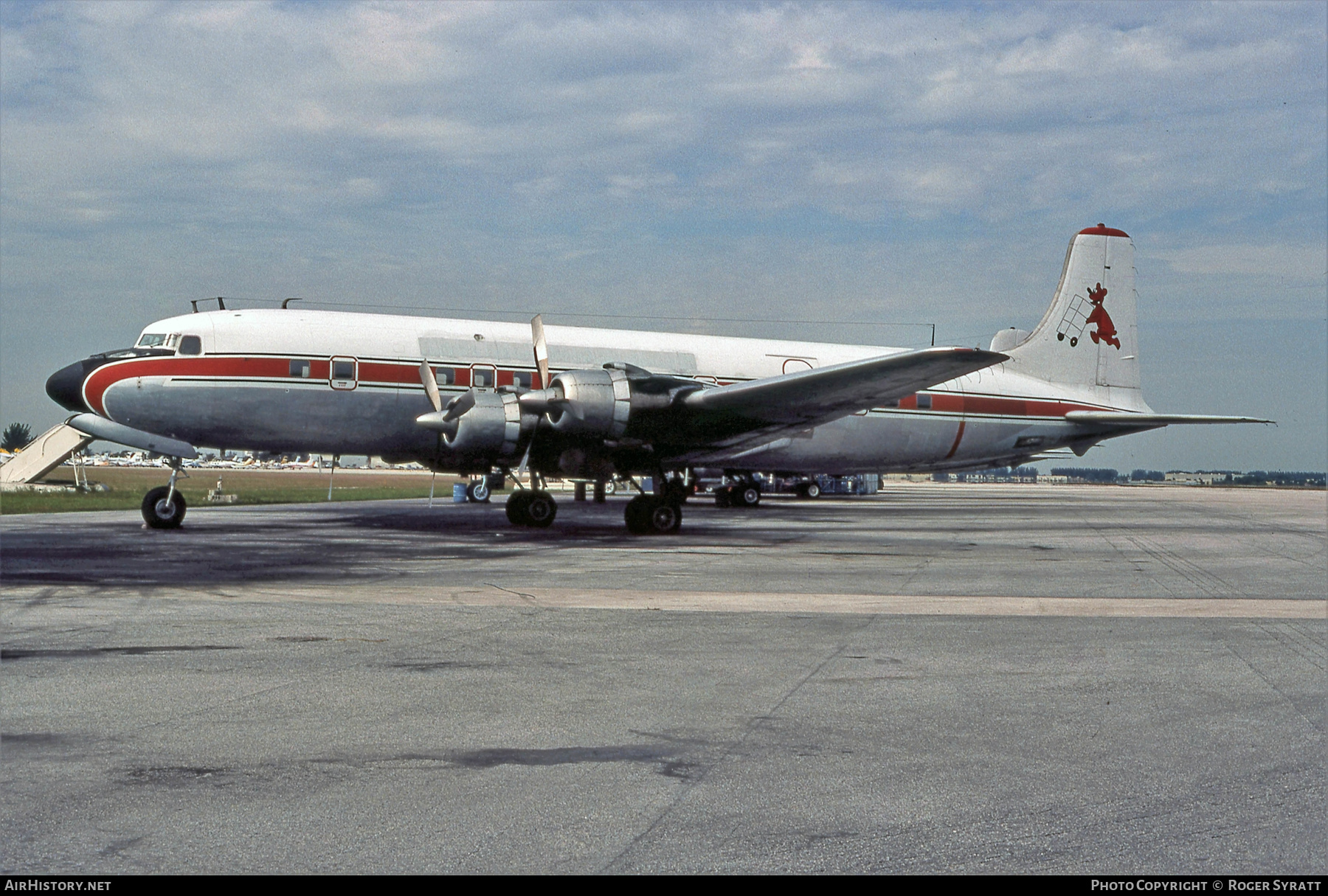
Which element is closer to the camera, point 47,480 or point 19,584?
point 19,584

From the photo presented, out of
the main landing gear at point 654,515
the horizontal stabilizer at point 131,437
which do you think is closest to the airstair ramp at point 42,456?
the horizontal stabilizer at point 131,437

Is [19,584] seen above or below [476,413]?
below

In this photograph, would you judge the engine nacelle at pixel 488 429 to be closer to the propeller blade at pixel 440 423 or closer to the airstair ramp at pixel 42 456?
the propeller blade at pixel 440 423

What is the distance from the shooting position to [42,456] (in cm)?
4356

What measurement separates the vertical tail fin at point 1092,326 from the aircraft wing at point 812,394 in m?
12.0

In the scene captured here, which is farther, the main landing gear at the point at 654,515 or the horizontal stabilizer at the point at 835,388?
the main landing gear at the point at 654,515

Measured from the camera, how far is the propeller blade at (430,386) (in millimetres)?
22750

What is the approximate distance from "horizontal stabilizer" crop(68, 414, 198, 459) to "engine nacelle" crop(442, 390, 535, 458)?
581 centimetres

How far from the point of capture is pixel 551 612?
11.0 metres

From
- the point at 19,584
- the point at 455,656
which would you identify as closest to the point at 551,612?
the point at 455,656

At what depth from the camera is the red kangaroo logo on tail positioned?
1325 inches

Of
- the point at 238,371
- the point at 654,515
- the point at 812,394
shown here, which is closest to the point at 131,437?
the point at 238,371

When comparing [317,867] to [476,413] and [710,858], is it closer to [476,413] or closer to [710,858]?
[710,858]
